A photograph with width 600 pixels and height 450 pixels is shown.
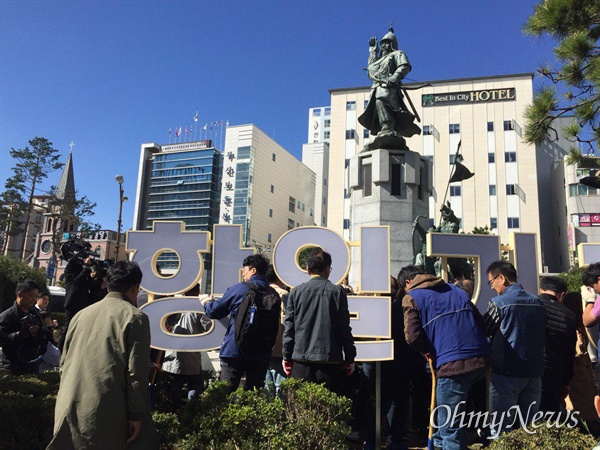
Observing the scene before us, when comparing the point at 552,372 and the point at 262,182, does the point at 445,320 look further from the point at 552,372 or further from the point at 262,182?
the point at 262,182

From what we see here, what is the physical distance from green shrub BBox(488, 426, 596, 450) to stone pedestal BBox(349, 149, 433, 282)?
8587 millimetres

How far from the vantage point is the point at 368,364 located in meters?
5.55

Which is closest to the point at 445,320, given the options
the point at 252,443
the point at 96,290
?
the point at 252,443

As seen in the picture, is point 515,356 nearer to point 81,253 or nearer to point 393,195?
point 81,253

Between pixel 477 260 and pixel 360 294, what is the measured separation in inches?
65.6

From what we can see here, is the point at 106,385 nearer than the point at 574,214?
Yes

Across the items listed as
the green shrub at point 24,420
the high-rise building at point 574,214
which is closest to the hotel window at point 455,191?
the high-rise building at point 574,214

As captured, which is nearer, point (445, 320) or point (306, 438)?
point (306, 438)

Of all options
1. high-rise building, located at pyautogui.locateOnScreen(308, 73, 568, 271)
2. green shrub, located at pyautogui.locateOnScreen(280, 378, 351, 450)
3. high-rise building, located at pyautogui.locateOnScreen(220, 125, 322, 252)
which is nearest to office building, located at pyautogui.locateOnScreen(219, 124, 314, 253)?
high-rise building, located at pyautogui.locateOnScreen(220, 125, 322, 252)

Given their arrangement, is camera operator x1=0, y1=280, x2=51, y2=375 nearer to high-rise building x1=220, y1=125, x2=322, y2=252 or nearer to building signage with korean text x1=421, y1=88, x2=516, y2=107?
building signage with korean text x1=421, y1=88, x2=516, y2=107

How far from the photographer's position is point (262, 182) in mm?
88875

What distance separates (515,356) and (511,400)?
41 cm

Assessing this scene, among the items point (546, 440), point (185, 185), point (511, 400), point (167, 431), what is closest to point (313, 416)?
point (167, 431)

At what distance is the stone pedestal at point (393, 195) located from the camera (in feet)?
39.9
